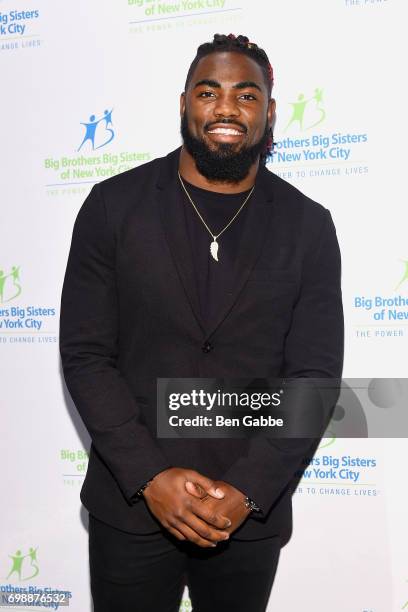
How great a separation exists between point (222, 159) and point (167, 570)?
1174 millimetres

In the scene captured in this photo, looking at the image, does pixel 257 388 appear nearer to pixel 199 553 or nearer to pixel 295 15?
pixel 199 553

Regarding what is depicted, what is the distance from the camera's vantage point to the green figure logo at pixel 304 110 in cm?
248

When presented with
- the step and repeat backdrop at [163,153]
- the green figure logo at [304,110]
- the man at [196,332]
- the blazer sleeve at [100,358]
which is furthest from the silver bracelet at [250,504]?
the green figure logo at [304,110]

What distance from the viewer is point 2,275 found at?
2.79 metres

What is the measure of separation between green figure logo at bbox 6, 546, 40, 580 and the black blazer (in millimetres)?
1098

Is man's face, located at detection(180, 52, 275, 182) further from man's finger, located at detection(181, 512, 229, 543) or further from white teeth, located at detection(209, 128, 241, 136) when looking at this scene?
man's finger, located at detection(181, 512, 229, 543)

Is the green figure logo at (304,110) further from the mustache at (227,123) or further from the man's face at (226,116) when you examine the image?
the mustache at (227,123)

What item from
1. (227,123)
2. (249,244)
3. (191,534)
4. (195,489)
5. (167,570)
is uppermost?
(227,123)

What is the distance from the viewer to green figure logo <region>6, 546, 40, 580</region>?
9.29 feet

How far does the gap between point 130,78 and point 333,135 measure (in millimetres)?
824

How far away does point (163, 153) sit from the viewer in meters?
2.62

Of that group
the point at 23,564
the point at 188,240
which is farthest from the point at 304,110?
the point at 23,564

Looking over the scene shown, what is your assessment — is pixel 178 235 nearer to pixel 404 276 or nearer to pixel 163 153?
pixel 163 153

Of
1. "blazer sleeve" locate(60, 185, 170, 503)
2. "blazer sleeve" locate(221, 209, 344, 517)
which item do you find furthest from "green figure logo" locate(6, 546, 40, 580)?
"blazer sleeve" locate(221, 209, 344, 517)
